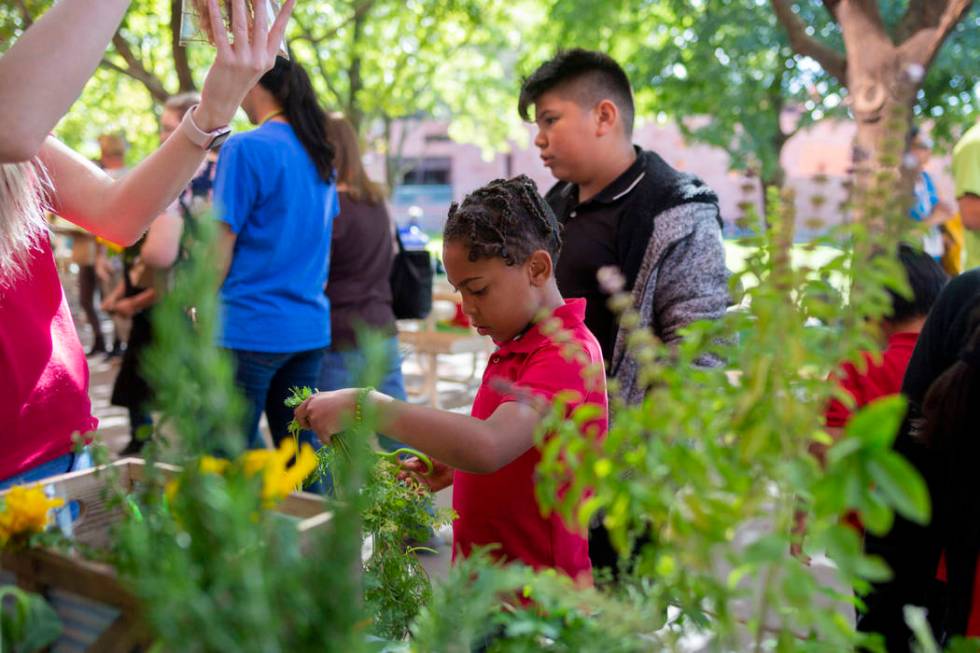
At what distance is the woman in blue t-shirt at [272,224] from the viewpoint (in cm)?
308

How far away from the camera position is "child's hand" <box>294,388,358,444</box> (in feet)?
4.59

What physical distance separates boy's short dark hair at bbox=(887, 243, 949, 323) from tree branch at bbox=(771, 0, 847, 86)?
3944 mm

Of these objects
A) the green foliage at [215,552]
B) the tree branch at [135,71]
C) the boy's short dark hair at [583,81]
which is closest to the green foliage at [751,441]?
the green foliage at [215,552]

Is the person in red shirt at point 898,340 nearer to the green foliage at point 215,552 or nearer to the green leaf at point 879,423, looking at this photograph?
the green leaf at point 879,423

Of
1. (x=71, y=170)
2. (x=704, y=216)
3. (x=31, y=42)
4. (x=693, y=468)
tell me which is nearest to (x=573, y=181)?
(x=704, y=216)

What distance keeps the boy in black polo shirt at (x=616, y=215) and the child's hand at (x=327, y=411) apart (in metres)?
1.02

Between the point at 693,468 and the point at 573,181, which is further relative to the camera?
the point at 573,181

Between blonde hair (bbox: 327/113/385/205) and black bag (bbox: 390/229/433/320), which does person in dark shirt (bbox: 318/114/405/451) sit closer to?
blonde hair (bbox: 327/113/385/205)

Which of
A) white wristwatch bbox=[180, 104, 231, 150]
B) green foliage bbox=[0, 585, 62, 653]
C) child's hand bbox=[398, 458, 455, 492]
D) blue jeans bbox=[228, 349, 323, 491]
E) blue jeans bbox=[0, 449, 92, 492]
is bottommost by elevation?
blue jeans bbox=[228, 349, 323, 491]

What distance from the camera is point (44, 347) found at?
1.57 meters

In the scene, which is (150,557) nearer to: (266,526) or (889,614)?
(266,526)

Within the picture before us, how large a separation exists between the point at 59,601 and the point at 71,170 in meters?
1.04

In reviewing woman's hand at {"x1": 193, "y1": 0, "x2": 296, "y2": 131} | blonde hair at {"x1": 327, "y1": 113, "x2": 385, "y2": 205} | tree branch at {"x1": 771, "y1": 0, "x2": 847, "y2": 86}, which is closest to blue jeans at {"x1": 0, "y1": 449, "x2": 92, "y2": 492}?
woman's hand at {"x1": 193, "y1": 0, "x2": 296, "y2": 131}

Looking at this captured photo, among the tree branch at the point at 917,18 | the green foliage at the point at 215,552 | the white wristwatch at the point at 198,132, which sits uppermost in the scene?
the tree branch at the point at 917,18
